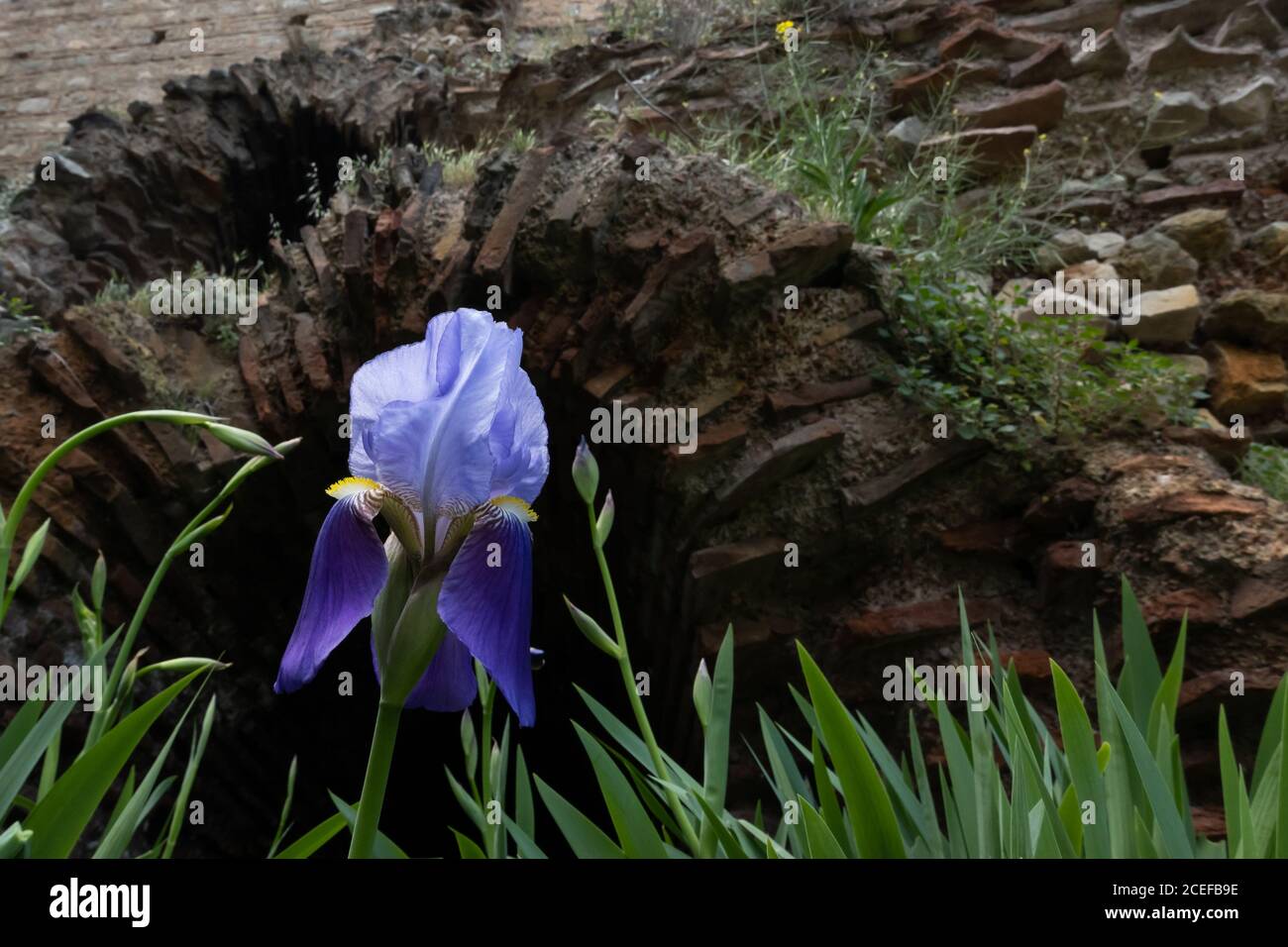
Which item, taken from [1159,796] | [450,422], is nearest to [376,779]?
[450,422]

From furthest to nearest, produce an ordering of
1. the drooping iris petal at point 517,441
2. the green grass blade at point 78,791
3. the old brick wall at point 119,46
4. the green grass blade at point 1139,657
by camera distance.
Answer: the old brick wall at point 119,46
the green grass blade at point 1139,657
the green grass blade at point 78,791
the drooping iris petal at point 517,441

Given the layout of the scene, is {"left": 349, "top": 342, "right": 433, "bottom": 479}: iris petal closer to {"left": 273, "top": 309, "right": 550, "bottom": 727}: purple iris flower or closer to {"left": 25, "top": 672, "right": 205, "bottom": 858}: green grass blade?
{"left": 273, "top": 309, "right": 550, "bottom": 727}: purple iris flower

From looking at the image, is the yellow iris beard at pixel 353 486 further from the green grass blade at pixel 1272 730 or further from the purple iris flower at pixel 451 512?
the green grass blade at pixel 1272 730

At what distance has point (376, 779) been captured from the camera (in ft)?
1.79

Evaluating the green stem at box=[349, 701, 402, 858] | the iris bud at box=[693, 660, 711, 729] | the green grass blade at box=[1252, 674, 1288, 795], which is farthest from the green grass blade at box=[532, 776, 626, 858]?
the green grass blade at box=[1252, 674, 1288, 795]

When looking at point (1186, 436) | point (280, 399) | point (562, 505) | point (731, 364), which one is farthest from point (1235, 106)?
point (280, 399)

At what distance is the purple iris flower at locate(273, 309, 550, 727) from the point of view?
0.61m

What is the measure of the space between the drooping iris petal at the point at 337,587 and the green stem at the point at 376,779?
94mm

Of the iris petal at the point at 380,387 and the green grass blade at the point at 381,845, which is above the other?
the iris petal at the point at 380,387

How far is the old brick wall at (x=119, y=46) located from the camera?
683 centimetres

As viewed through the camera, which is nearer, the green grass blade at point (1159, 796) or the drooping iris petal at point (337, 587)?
the drooping iris petal at point (337, 587)

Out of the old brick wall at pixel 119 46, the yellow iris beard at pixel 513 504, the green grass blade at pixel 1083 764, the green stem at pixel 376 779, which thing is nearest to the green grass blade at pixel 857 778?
the green grass blade at pixel 1083 764
